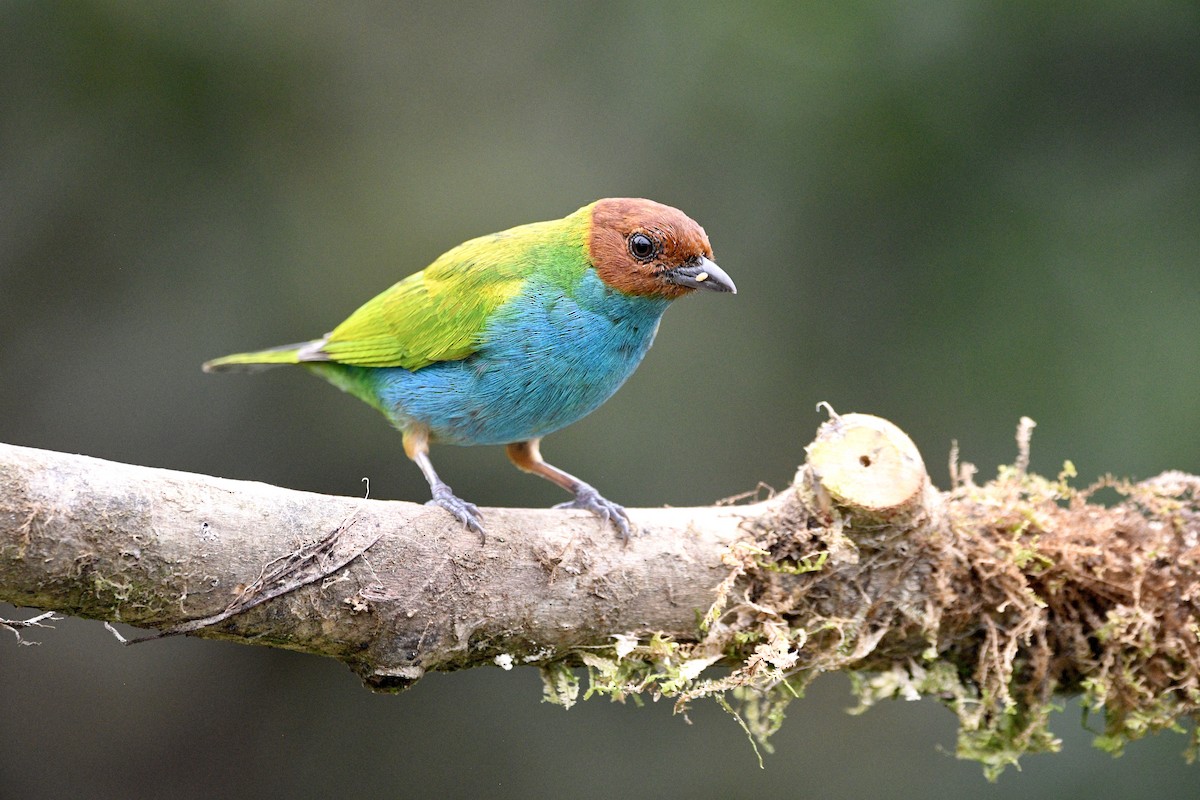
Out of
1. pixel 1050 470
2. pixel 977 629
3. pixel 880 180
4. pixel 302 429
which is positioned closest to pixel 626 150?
pixel 880 180

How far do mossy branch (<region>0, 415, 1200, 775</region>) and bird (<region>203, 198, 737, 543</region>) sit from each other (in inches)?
17.4

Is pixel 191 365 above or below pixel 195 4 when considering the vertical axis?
below

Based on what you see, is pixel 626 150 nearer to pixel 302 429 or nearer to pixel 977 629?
pixel 302 429

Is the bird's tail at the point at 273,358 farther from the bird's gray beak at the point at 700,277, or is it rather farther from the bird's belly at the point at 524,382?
the bird's gray beak at the point at 700,277

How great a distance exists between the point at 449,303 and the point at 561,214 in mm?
1816

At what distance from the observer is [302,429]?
5410mm

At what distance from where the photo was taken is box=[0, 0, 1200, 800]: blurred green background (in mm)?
5191

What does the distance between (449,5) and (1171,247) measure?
3440mm

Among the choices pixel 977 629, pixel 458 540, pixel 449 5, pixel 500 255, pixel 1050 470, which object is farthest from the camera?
pixel 449 5

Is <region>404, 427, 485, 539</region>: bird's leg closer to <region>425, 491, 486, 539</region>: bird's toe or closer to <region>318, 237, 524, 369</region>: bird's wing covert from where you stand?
<region>425, 491, 486, 539</region>: bird's toe

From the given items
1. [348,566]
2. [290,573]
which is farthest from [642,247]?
[290,573]

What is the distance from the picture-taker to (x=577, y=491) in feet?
12.5

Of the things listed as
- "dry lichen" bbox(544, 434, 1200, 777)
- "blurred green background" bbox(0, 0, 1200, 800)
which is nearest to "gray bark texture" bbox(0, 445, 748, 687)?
"dry lichen" bbox(544, 434, 1200, 777)

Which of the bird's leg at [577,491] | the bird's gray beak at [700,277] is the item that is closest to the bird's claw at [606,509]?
the bird's leg at [577,491]
